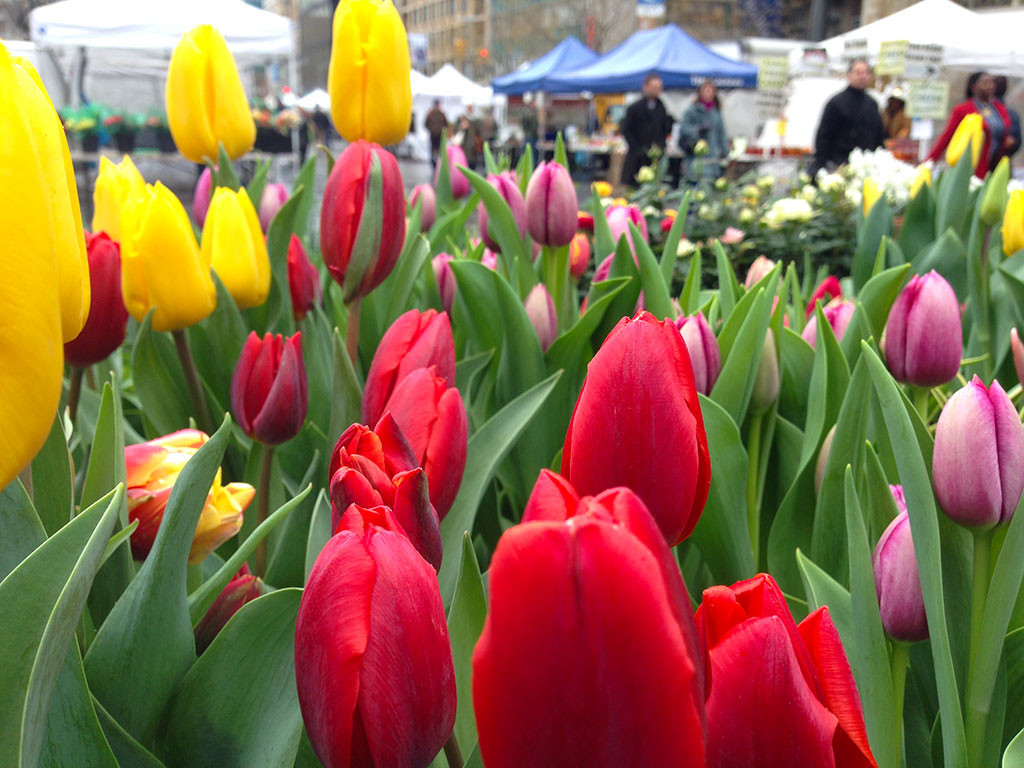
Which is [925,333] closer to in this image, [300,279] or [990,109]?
[300,279]

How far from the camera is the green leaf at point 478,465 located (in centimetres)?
61

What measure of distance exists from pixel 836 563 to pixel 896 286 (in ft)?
1.10

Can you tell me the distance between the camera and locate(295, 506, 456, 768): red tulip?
0.29 metres

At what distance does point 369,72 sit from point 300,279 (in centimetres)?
25

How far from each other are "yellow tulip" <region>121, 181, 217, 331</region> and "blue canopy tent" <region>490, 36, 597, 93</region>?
13.4 meters

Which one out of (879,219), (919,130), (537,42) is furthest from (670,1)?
(879,219)

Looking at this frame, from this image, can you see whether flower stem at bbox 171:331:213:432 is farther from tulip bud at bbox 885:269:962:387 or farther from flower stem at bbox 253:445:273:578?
tulip bud at bbox 885:269:962:387

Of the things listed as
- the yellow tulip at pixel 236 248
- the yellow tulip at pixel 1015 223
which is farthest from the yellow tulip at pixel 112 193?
the yellow tulip at pixel 1015 223

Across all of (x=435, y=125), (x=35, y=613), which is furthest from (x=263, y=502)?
(x=435, y=125)

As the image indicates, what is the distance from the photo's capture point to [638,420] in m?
0.35

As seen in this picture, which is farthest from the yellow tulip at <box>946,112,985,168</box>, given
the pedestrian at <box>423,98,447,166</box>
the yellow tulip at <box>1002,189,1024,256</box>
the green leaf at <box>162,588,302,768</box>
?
the pedestrian at <box>423,98,447,166</box>

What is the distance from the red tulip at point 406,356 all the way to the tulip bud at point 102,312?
274 millimetres

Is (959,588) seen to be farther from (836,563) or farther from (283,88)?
(283,88)

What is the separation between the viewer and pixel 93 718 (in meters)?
0.37
